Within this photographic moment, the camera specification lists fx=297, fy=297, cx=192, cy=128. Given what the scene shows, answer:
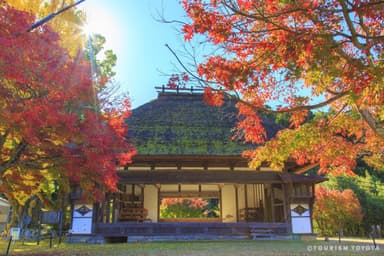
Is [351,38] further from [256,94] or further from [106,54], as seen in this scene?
[106,54]

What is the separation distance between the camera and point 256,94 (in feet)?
19.8

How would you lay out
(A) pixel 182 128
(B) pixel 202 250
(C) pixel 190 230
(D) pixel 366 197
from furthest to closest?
1. (D) pixel 366 197
2. (A) pixel 182 128
3. (C) pixel 190 230
4. (B) pixel 202 250

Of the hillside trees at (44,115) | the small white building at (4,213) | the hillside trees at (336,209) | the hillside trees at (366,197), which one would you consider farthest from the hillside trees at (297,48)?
the hillside trees at (366,197)

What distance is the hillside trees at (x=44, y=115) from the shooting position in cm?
500

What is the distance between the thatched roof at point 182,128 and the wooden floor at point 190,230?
8.05ft

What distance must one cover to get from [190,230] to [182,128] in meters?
3.81

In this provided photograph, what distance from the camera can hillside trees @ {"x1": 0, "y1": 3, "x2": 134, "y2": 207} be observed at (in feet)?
16.4

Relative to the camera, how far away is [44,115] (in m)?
5.15

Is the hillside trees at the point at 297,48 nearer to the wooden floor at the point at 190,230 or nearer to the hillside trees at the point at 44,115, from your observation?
the hillside trees at the point at 44,115

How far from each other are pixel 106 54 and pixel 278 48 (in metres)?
11.7

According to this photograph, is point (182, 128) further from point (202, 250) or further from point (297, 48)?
point (297, 48)

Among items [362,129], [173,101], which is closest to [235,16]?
[362,129]

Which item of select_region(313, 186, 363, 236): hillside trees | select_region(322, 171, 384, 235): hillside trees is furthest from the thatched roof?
select_region(322, 171, 384, 235): hillside trees

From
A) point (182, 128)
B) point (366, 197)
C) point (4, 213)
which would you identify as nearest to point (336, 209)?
point (366, 197)
